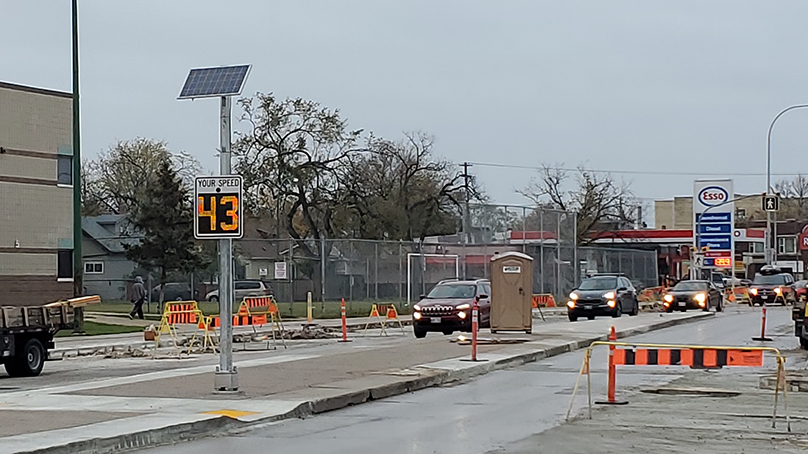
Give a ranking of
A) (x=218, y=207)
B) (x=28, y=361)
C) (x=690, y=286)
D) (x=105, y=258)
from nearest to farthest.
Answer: (x=218, y=207) < (x=28, y=361) < (x=690, y=286) < (x=105, y=258)

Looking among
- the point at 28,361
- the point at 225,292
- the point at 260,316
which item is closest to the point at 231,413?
the point at 225,292

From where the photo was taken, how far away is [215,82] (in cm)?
1564

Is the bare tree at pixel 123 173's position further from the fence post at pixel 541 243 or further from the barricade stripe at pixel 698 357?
the barricade stripe at pixel 698 357

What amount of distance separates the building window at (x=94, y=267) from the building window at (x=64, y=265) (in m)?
30.2

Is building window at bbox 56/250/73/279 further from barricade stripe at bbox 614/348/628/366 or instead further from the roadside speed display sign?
barricade stripe at bbox 614/348/628/366

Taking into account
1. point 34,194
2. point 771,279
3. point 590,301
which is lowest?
point 590,301

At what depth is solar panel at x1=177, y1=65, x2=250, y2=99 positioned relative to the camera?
50.6 ft

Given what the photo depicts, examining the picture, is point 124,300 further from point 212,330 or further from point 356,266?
point 212,330

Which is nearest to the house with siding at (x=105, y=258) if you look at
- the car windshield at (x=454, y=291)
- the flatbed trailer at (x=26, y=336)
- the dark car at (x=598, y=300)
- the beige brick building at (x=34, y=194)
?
the beige brick building at (x=34, y=194)

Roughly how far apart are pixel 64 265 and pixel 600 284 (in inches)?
801

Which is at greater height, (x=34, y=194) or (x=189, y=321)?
(x=34, y=194)

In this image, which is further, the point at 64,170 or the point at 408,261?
the point at 408,261

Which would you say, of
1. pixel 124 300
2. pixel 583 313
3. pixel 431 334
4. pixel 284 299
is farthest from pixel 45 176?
pixel 124 300

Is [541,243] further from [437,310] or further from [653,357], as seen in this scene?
[653,357]
